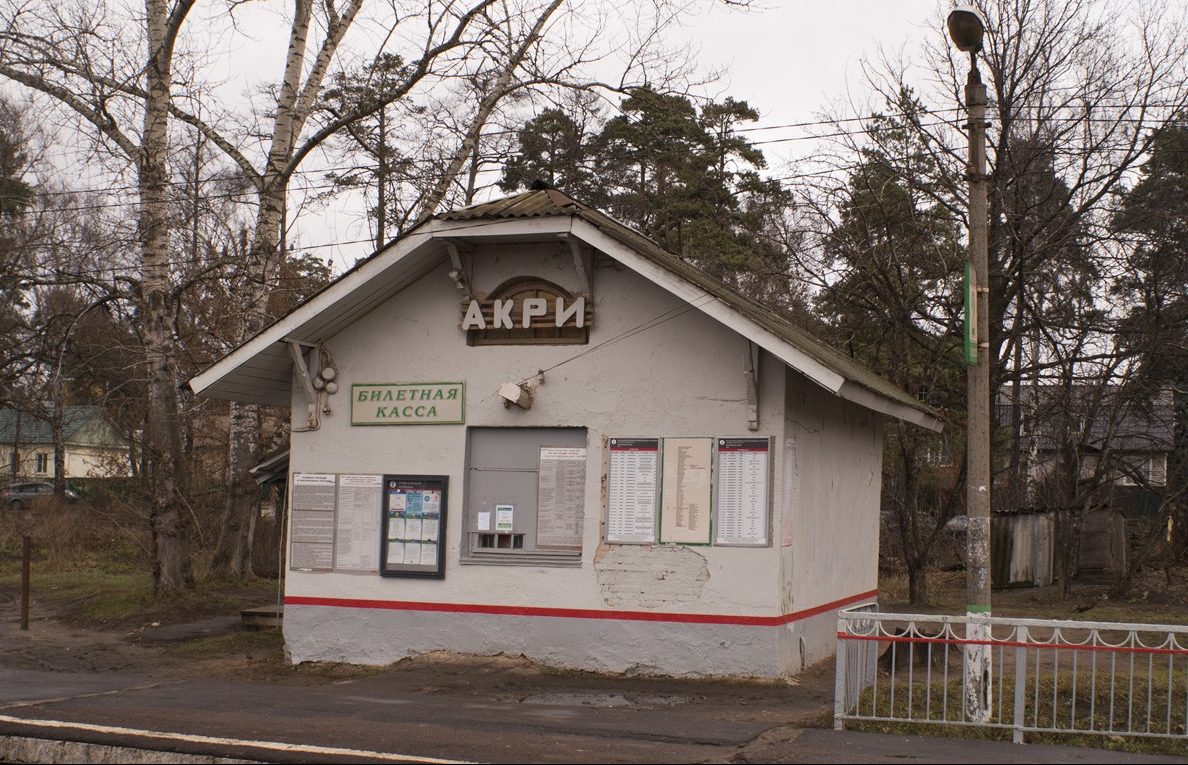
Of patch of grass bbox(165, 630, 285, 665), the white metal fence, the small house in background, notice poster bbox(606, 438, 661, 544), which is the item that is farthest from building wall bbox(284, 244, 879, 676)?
the small house in background

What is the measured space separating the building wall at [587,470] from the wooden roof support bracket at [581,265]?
14cm

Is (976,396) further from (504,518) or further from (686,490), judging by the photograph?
(504,518)

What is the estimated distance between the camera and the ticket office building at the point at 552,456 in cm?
1207

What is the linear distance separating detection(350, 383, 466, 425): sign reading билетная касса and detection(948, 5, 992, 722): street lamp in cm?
566

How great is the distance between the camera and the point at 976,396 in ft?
32.9

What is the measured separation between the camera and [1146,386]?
22125 millimetres

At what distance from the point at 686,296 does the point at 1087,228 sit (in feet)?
39.5

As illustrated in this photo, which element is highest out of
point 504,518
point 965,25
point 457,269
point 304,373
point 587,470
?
point 965,25

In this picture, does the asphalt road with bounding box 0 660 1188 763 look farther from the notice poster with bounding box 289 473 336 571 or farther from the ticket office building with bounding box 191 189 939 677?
the notice poster with bounding box 289 473 336 571

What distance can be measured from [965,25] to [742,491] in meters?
4.95

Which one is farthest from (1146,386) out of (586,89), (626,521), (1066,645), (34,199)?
(34,199)

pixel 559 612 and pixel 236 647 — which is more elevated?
pixel 559 612

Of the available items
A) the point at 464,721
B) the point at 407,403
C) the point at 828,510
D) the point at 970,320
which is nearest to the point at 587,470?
the point at 407,403

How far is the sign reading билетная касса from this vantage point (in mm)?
13273
